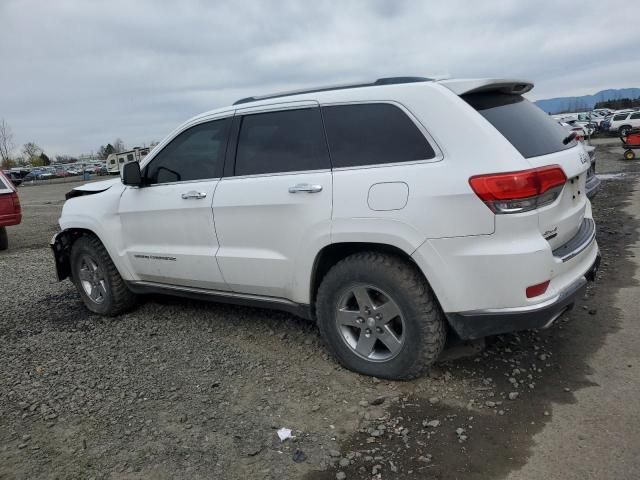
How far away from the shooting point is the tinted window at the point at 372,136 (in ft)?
10.7

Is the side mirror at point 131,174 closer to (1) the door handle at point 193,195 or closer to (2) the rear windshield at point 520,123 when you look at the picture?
(1) the door handle at point 193,195

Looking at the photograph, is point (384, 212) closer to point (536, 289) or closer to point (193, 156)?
point (536, 289)

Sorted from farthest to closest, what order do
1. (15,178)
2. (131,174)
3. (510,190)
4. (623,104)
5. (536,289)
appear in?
(623,104) < (15,178) < (131,174) < (536,289) < (510,190)

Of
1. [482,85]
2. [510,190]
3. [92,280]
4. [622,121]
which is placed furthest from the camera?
[622,121]

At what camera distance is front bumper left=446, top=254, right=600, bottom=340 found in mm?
3014

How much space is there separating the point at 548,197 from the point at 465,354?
133 centimetres

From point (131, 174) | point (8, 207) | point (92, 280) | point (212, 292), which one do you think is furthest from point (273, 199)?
point (8, 207)

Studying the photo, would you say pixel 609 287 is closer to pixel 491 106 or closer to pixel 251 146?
pixel 491 106

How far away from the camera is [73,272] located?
5.55 metres

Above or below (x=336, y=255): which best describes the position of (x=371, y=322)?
below

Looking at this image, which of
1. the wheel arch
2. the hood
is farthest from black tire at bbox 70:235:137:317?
the wheel arch

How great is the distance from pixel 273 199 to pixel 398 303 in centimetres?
110

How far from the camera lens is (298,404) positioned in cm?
341

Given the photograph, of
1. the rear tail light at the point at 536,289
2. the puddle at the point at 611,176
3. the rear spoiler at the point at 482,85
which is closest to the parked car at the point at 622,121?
the puddle at the point at 611,176
